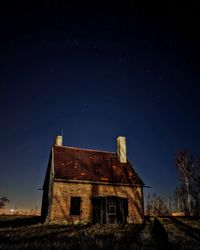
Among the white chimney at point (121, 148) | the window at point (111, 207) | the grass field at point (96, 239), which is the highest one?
the white chimney at point (121, 148)

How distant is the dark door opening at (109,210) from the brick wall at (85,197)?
0.52 meters

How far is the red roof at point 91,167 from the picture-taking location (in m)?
19.4

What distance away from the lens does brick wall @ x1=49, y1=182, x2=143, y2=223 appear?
57.1 ft

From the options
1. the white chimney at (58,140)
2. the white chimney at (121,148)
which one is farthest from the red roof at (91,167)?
the white chimney at (58,140)

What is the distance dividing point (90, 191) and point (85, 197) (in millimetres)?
698

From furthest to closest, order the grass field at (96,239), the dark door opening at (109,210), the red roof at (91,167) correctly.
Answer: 1. the red roof at (91,167)
2. the dark door opening at (109,210)
3. the grass field at (96,239)

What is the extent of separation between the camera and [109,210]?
18.4m

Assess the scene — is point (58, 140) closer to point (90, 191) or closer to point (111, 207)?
point (90, 191)

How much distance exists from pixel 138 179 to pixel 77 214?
7.36 metres

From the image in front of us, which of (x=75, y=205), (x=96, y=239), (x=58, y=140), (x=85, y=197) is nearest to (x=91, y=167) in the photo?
(x=85, y=197)

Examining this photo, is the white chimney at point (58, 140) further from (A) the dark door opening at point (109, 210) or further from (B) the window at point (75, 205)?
(A) the dark door opening at point (109, 210)

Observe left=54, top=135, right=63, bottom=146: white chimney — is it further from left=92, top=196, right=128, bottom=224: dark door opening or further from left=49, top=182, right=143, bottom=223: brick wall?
left=92, top=196, right=128, bottom=224: dark door opening

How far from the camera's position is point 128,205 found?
1969cm

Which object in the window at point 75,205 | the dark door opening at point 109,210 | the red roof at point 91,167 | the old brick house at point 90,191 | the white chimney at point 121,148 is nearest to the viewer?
the old brick house at point 90,191
